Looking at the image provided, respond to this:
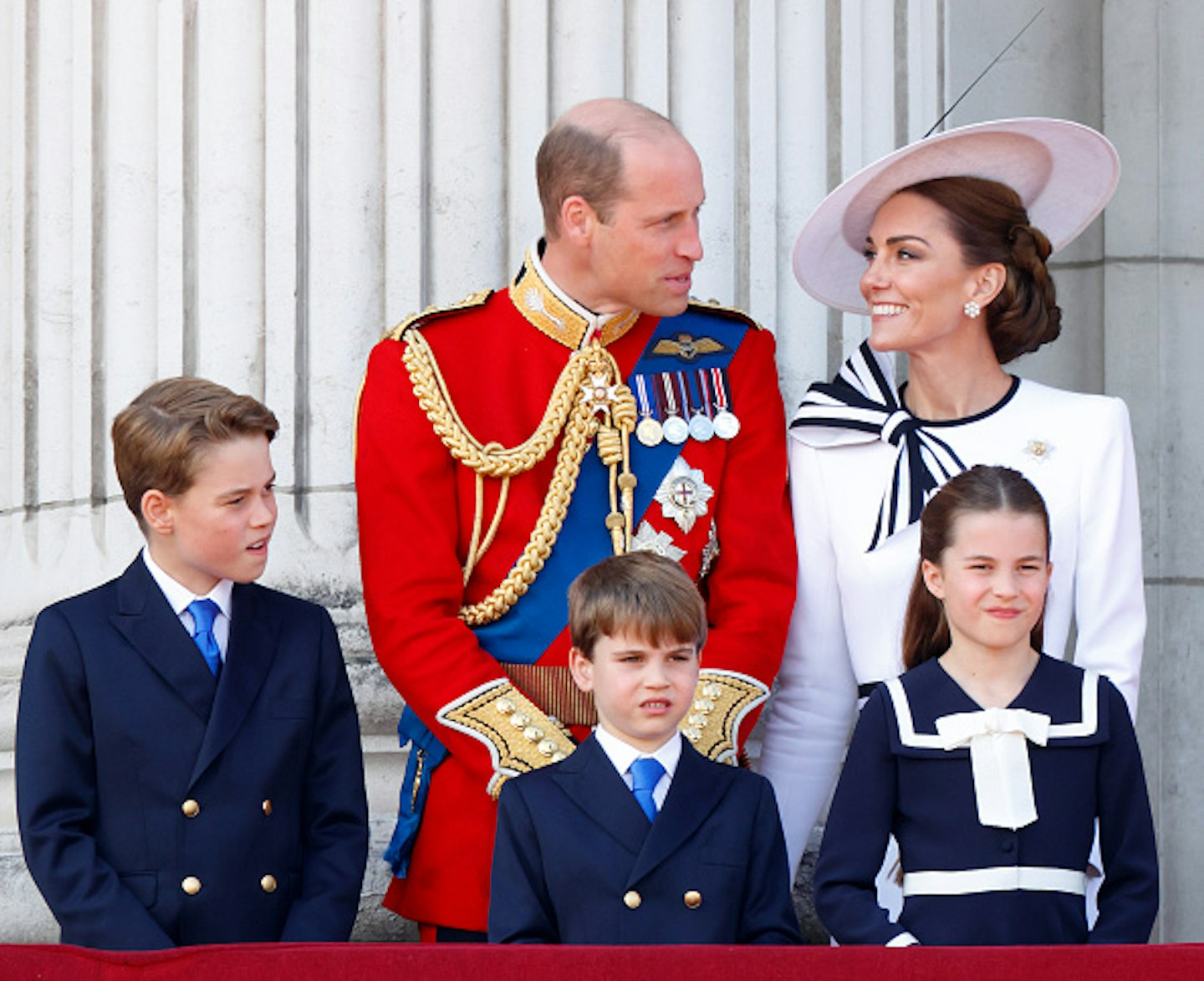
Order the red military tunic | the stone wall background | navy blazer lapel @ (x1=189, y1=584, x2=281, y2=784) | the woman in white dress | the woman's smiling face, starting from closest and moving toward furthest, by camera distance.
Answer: navy blazer lapel @ (x1=189, y1=584, x2=281, y2=784) → the red military tunic → the woman in white dress → the woman's smiling face → the stone wall background

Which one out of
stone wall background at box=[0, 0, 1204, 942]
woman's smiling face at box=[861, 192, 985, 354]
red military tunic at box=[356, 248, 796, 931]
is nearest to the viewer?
red military tunic at box=[356, 248, 796, 931]

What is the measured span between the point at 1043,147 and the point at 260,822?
1755 millimetres

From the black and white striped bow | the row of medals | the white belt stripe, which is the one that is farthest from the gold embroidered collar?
the white belt stripe

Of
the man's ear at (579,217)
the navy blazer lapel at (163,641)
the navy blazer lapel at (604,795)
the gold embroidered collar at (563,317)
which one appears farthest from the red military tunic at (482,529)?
the navy blazer lapel at (163,641)

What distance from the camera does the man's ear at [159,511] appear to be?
3734 mm

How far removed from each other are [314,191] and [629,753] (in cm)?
156

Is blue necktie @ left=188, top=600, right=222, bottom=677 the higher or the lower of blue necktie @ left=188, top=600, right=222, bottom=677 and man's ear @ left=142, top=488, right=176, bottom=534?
the lower

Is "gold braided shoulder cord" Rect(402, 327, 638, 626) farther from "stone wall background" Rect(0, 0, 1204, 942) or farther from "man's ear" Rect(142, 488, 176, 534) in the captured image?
"stone wall background" Rect(0, 0, 1204, 942)

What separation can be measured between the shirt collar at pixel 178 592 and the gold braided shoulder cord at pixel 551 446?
0.39m

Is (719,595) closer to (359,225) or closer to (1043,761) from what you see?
(1043,761)

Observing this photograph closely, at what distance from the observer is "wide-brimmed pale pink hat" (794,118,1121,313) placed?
13.4ft

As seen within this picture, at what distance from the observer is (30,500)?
491cm

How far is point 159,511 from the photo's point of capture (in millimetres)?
3742

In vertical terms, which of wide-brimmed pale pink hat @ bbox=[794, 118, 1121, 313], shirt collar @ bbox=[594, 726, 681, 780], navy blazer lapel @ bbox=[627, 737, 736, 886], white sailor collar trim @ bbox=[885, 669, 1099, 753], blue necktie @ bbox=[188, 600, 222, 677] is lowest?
navy blazer lapel @ bbox=[627, 737, 736, 886]
